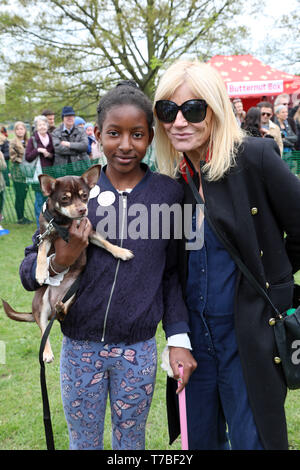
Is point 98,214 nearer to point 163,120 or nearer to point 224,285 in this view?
point 163,120

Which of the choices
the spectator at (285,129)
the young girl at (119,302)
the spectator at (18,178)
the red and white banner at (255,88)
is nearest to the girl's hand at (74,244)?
the young girl at (119,302)

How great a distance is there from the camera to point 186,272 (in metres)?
2.11

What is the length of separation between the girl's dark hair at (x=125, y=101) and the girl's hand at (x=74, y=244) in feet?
1.59

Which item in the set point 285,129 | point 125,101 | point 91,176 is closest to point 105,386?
point 91,176

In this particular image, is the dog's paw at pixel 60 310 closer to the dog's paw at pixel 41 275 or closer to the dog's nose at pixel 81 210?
the dog's paw at pixel 41 275

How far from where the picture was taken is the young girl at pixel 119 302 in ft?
6.33

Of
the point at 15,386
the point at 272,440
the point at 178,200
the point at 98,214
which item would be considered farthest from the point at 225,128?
the point at 15,386

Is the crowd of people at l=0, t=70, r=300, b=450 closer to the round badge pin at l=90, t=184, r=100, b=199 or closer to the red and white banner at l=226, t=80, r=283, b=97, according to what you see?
the round badge pin at l=90, t=184, r=100, b=199

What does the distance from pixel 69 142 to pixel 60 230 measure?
23.4 feet

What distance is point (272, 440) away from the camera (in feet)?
6.54

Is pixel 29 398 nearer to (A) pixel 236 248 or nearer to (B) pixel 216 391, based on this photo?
(B) pixel 216 391

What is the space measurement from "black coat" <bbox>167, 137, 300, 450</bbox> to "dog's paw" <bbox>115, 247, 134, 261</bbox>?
0.41 m

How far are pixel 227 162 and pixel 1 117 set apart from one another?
64.0 feet

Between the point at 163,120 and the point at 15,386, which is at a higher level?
the point at 163,120
